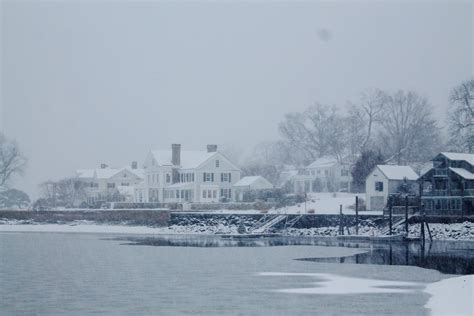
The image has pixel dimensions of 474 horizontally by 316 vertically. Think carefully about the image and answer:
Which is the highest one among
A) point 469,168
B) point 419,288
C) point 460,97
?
point 460,97

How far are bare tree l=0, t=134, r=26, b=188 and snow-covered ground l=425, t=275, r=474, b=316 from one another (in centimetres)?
7714

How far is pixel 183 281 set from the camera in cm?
2800

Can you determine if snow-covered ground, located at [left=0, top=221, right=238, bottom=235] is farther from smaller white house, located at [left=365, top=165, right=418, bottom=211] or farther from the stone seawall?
smaller white house, located at [left=365, top=165, right=418, bottom=211]

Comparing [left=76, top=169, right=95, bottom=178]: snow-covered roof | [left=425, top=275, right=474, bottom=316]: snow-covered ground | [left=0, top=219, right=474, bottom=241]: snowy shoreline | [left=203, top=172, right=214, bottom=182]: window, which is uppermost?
[left=76, top=169, right=95, bottom=178]: snow-covered roof

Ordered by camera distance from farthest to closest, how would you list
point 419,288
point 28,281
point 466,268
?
point 466,268 < point 28,281 < point 419,288

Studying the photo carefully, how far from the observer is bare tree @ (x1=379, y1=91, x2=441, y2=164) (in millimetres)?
86625

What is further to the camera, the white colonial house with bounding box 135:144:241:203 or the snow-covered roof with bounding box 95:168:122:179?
the snow-covered roof with bounding box 95:168:122:179

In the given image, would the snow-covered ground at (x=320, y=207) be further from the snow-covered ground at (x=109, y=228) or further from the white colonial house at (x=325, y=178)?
the white colonial house at (x=325, y=178)

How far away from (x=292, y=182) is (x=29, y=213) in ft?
125

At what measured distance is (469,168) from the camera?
5950 centimetres

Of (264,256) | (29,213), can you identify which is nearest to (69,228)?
(29,213)

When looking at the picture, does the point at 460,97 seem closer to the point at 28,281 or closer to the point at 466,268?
the point at 466,268

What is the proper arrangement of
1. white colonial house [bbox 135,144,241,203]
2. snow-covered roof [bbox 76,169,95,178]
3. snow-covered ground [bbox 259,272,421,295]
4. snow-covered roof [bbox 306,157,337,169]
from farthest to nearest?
snow-covered roof [bbox 76,169,95,178], snow-covered roof [bbox 306,157,337,169], white colonial house [bbox 135,144,241,203], snow-covered ground [bbox 259,272,421,295]

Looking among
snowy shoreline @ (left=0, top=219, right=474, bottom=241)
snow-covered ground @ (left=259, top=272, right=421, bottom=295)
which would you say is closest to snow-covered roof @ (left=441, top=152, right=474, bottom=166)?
snowy shoreline @ (left=0, top=219, right=474, bottom=241)
